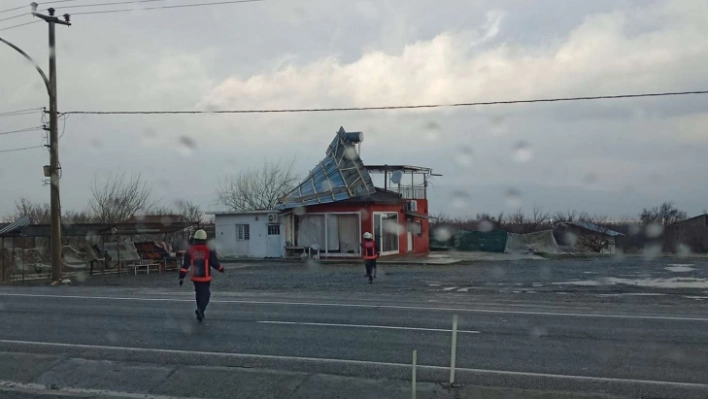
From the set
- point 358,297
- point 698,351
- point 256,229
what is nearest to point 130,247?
point 256,229

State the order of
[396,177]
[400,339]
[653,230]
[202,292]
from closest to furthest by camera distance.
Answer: [400,339] → [202,292] → [396,177] → [653,230]

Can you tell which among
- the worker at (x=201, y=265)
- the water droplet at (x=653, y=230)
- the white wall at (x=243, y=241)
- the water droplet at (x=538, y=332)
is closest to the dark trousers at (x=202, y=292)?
the worker at (x=201, y=265)

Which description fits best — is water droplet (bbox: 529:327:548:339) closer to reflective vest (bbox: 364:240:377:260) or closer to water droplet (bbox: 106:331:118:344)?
water droplet (bbox: 106:331:118:344)

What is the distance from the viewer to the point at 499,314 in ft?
45.8

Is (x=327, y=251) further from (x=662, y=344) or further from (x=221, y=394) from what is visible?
(x=221, y=394)

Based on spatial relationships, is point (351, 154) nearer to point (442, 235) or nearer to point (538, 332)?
point (442, 235)

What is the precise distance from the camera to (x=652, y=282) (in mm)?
22281

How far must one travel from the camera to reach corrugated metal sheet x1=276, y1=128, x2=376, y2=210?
3509cm

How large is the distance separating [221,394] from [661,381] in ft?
15.7

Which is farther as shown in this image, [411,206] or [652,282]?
[411,206]

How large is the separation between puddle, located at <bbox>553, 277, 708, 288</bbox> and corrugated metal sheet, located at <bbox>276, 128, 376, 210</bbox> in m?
14.1

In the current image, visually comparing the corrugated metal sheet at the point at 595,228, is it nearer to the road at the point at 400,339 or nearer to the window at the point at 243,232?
the window at the point at 243,232

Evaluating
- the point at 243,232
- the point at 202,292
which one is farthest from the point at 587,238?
the point at 202,292

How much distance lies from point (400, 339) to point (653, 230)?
47752mm
